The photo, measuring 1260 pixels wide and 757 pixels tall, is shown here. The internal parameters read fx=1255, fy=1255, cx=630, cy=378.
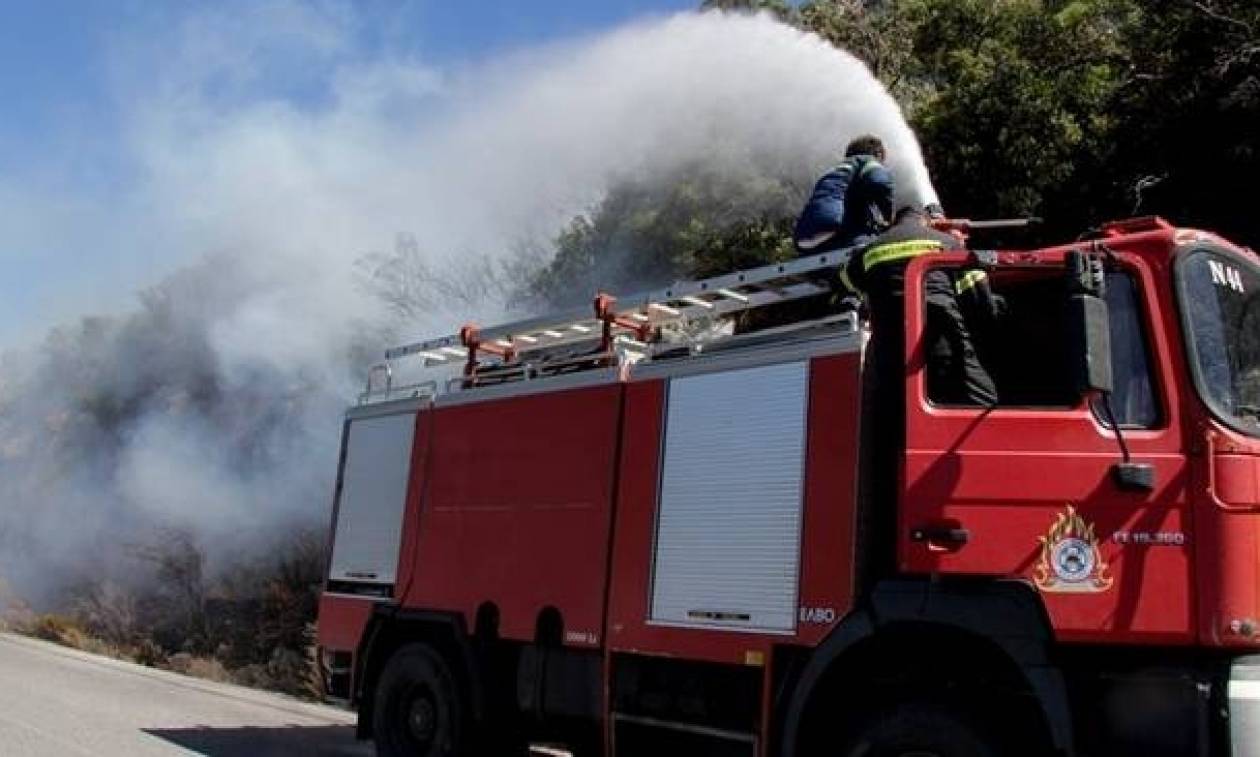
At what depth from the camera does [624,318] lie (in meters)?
7.39

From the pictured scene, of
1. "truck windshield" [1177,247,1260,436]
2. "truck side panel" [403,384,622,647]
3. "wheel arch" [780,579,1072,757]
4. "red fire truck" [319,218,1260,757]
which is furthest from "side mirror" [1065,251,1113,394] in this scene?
"truck side panel" [403,384,622,647]

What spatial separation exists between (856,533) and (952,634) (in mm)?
565

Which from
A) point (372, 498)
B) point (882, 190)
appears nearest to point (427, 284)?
point (372, 498)

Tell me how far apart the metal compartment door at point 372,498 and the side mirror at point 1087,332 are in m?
4.65

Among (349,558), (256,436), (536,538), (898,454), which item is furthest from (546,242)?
(898,454)

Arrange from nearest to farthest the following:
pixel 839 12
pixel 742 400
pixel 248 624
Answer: pixel 742 400
pixel 839 12
pixel 248 624

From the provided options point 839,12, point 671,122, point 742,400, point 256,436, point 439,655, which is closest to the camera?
point 742,400

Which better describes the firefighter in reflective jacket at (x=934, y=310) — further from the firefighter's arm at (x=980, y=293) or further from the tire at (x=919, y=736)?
the tire at (x=919, y=736)

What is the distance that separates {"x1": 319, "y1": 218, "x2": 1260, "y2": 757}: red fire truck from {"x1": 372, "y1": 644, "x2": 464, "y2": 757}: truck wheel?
3 cm

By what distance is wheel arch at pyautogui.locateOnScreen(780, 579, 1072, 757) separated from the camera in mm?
4547

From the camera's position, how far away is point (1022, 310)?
505cm

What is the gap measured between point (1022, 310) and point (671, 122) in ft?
25.3

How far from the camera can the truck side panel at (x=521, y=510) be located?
6.50m

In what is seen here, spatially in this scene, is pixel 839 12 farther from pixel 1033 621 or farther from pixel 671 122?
pixel 1033 621
